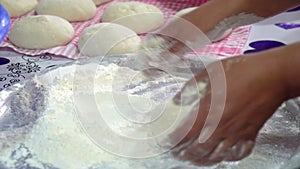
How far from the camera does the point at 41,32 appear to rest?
173 cm

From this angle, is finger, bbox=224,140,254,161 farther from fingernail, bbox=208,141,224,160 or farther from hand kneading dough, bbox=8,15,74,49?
hand kneading dough, bbox=8,15,74,49

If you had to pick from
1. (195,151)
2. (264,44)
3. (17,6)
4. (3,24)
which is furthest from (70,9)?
(195,151)

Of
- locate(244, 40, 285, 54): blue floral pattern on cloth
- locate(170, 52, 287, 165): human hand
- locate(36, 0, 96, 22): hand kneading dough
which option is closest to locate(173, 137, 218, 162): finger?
locate(170, 52, 287, 165): human hand

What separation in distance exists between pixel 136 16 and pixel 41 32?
0.37 meters

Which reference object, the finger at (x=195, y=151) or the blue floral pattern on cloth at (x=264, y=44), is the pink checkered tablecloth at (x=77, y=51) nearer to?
the blue floral pattern on cloth at (x=264, y=44)

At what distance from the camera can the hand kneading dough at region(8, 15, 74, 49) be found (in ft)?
5.62

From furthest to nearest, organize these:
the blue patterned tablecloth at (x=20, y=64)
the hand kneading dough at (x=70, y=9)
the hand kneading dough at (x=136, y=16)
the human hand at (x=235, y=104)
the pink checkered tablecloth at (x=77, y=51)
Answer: the hand kneading dough at (x=70, y=9)
the hand kneading dough at (x=136, y=16)
the pink checkered tablecloth at (x=77, y=51)
the blue patterned tablecloth at (x=20, y=64)
the human hand at (x=235, y=104)

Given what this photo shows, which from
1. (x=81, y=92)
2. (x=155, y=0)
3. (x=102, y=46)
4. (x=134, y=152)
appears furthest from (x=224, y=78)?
(x=155, y=0)

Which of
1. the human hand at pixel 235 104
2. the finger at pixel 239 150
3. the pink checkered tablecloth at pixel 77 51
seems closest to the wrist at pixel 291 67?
the human hand at pixel 235 104

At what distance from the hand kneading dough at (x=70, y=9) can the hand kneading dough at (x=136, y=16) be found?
0.23 feet

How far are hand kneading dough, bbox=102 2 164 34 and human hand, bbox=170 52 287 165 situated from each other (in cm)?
100

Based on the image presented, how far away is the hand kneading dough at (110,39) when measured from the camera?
1589 mm

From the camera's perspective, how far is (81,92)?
40.0 inches

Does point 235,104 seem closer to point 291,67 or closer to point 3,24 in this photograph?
Answer: point 291,67
